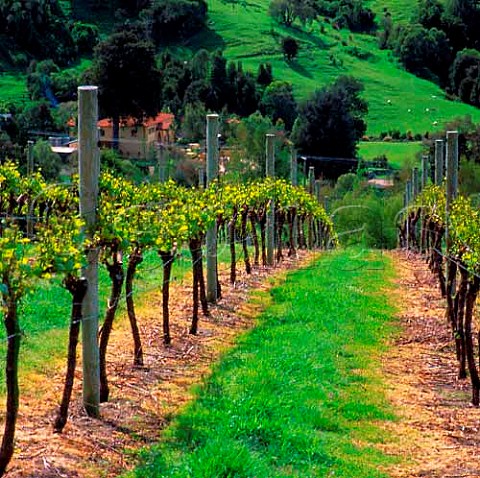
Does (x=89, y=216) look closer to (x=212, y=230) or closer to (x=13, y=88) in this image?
(x=212, y=230)

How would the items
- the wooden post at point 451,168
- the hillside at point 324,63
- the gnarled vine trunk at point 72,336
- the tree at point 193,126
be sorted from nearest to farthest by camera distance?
the gnarled vine trunk at point 72,336, the wooden post at point 451,168, the tree at point 193,126, the hillside at point 324,63

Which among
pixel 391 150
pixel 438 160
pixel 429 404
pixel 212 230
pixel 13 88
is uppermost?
pixel 13 88

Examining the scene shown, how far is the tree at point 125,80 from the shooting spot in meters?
55.4

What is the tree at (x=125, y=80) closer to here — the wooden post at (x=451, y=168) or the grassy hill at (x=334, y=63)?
the grassy hill at (x=334, y=63)

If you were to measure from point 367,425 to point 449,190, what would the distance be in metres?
5.21

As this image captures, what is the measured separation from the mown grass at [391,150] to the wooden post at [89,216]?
65.3 meters

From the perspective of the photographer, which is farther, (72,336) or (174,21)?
(174,21)

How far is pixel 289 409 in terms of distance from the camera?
10336mm

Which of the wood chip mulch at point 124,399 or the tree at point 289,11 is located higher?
the tree at point 289,11

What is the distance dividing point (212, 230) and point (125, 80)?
41.3 m

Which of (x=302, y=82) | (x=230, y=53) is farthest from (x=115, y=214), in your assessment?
(x=230, y=53)

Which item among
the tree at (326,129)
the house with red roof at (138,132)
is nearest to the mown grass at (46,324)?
the house with red roof at (138,132)

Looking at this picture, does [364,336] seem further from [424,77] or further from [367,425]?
[424,77]

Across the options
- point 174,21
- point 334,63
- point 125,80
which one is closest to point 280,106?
point 334,63
